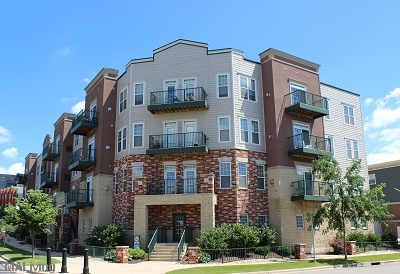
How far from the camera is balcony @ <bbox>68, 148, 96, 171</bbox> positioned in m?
34.4

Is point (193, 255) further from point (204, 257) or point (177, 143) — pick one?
point (177, 143)

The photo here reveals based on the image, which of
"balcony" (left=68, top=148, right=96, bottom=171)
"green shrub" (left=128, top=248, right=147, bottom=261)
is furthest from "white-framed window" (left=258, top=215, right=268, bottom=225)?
"balcony" (left=68, top=148, right=96, bottom=171)

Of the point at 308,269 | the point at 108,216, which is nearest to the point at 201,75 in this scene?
the point at 108,216

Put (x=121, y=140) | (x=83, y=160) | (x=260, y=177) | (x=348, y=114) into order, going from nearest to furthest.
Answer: (x=260, y=177) < (x=121, y=140) < (x=83, y=160) < (x=348, y=114)

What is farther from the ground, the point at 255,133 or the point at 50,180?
the point at 255,133

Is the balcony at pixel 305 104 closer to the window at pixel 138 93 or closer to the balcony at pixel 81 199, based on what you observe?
the window at pixel 138 93

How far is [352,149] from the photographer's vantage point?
37438mm

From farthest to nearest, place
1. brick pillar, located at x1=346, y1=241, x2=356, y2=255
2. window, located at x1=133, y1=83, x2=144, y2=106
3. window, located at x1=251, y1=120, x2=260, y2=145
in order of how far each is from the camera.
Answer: window, located at x1=133, y1=83, x2=144, y2=106 → window, located at x1=251, y1=120, x2=260, y2=145 → brick pillar, located at x1=346, y1=241, x2=356, y2=255

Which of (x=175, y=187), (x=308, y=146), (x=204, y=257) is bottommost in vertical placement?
(x=204, y=257)

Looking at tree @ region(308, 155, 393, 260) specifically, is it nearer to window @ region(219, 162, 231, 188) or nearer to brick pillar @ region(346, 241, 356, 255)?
brick pillar @ region(346, 241, 356, 255)

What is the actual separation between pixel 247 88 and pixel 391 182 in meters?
25.3

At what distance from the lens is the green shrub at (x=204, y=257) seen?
916 inches

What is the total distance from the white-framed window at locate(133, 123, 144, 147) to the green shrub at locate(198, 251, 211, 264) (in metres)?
11.2

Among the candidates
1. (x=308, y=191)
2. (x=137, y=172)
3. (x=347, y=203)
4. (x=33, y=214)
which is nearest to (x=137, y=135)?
(x=137, y=172)
